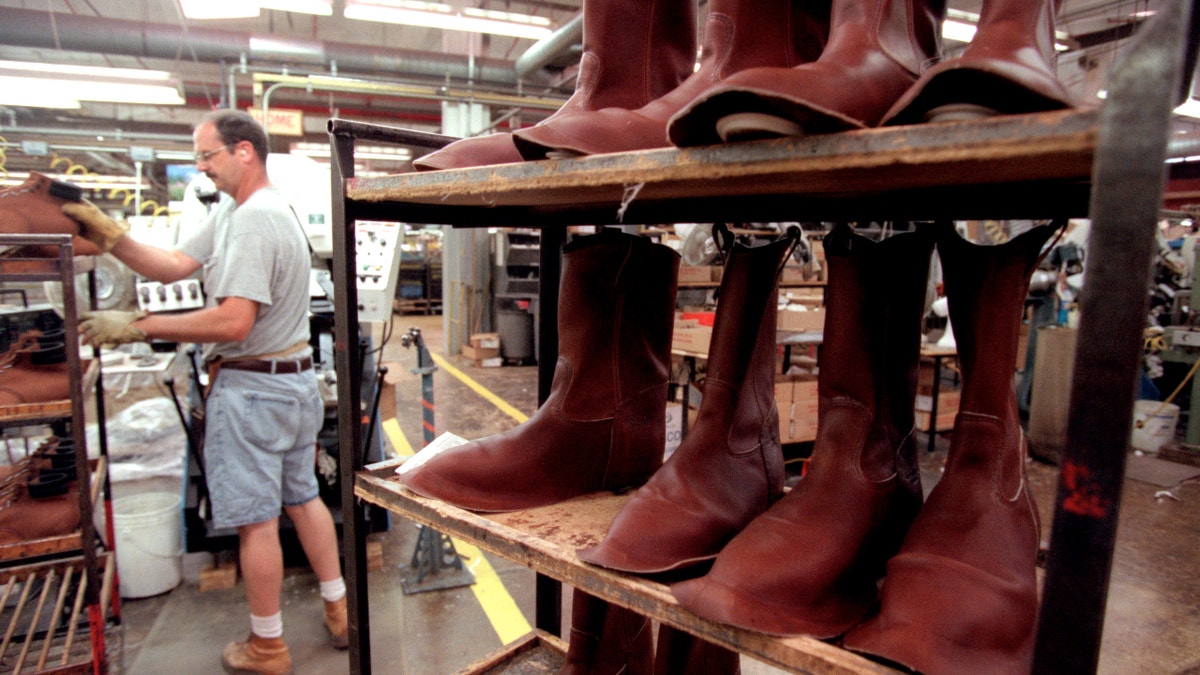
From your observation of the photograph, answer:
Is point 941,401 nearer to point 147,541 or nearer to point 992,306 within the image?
point 992,306

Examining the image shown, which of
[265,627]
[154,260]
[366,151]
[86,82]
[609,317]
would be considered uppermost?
[366,151]

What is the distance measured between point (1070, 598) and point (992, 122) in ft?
1.24

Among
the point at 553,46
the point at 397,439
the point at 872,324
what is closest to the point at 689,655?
the point at 872,324

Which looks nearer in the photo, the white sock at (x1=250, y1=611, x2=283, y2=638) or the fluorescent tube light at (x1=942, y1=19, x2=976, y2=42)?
the white sock at (x1=250, y1=611, x2=283, y2=638)

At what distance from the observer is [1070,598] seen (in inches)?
20.2

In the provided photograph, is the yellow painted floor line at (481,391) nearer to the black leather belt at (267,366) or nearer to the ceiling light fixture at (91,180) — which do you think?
the black leather belt at (267,366)

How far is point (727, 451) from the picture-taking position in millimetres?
929

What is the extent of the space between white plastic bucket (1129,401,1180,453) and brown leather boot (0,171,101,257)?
247 inches

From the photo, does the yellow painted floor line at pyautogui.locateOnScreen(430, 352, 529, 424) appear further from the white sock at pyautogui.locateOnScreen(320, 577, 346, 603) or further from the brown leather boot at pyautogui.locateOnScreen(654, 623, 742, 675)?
the brown leather boot at pyautogui.locateOnScreen(654, 623, 742, 675)

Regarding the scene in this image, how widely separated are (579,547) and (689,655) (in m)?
0.48

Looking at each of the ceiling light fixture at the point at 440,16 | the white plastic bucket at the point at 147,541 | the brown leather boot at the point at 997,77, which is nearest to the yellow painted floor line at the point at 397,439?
the white plastic bucket at the point at 147,541

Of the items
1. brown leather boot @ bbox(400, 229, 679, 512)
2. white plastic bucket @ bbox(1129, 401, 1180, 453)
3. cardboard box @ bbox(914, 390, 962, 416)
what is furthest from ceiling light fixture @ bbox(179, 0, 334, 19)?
white plastic bucket @ bbox(1129, 401, 1180, 453)

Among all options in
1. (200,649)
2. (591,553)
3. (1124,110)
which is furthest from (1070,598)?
(200,649)

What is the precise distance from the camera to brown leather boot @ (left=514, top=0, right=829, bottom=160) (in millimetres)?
785
